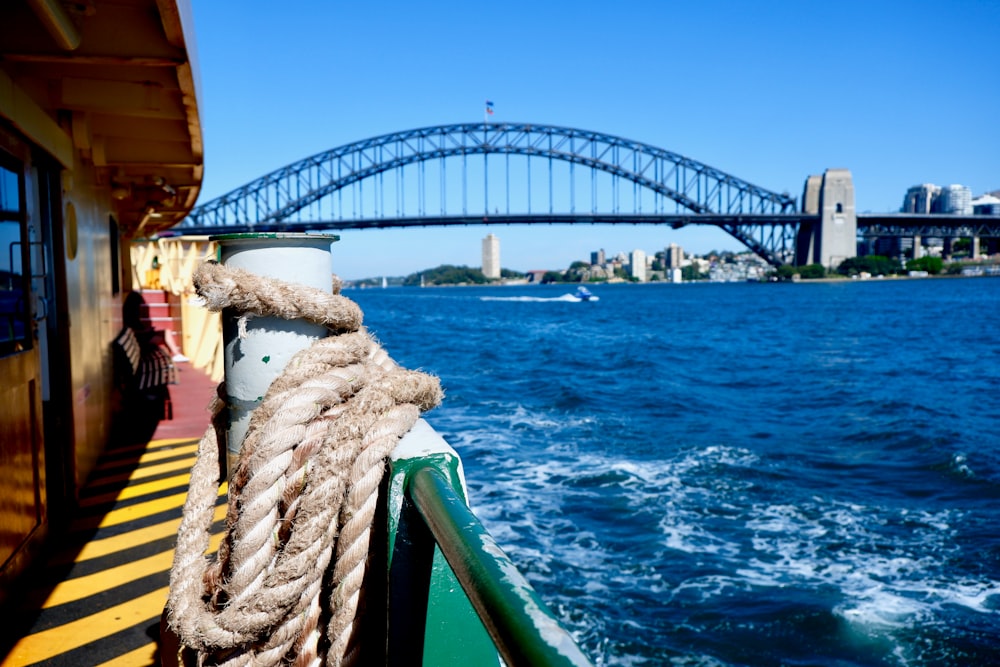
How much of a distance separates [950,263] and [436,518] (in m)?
113

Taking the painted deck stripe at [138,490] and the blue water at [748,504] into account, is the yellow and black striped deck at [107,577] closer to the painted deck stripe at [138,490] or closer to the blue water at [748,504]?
the painted deck stripe at [138,490]

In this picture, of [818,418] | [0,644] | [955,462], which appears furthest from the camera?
[818,418]

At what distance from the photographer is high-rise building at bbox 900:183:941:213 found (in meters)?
162

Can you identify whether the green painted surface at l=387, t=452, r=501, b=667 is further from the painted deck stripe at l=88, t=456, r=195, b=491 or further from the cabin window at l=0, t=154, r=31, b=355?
the painted deck stripe at l=88, t=456, r=195, b=491

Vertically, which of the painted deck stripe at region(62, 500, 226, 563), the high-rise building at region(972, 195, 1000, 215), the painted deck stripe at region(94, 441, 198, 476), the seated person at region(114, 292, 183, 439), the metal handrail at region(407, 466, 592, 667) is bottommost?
the painted deck stripe at region(62, 500, 226, 563)

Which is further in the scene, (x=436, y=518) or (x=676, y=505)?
(x=676, y=505)

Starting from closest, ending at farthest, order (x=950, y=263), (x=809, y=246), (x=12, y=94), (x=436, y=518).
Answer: (x=436, y=518), (x=12, y=94), (x=809, y=246), (x=950, y=263)

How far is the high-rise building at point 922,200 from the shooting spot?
162 metres

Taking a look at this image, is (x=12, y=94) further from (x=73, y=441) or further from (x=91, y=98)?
(x=73, y=441)

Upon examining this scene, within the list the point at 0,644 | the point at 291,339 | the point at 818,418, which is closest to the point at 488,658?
the point at 291,339

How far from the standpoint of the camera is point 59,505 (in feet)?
10.5

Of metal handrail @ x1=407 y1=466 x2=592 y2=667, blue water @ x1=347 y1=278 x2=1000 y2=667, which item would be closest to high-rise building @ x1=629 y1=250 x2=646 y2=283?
blue water @ x1=347 y1=278 x2=1000 y2=667

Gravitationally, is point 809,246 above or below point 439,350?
above

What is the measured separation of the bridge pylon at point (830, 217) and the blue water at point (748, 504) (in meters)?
61.0
